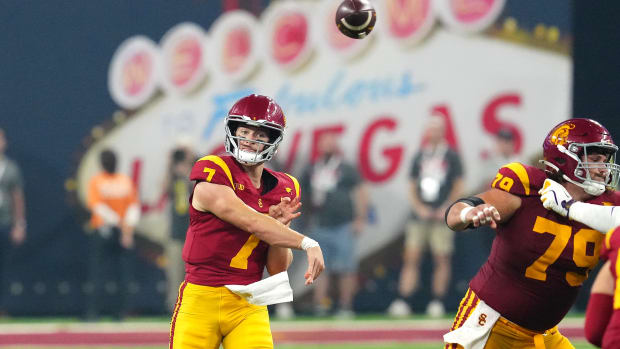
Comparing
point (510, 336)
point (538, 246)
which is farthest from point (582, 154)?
point (510, 336)

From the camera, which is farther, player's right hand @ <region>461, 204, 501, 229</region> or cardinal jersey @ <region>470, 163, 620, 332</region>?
cardinal jersey @ <region>470, 163, 620, 332</region>

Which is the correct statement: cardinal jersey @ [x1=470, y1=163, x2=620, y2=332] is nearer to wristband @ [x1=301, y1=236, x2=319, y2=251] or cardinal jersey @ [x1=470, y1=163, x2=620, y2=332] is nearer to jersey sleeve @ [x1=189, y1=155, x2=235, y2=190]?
wristband @ [x1=301, y1=236, x2=319, y2=251]

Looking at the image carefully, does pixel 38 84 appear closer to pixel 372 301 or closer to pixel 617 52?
pixel 372 301

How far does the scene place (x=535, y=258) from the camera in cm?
444

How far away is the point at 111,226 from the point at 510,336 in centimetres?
646

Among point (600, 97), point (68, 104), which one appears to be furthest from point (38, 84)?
point (600, 97)

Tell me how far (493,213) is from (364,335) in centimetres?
502

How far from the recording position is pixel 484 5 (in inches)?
431

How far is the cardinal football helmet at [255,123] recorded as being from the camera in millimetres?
4586

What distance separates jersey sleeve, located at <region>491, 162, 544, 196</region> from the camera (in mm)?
4441

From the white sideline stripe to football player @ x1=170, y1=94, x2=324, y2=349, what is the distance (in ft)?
15.8

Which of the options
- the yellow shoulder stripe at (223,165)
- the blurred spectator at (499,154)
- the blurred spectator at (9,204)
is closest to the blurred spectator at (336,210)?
the blurred spectator at (499,154)

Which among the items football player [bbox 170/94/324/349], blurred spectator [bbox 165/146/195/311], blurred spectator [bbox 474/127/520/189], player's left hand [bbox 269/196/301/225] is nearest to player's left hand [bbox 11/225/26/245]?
blurred spectator [bbox 165/146/195/311]

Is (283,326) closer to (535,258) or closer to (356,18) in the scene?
(356,18)
